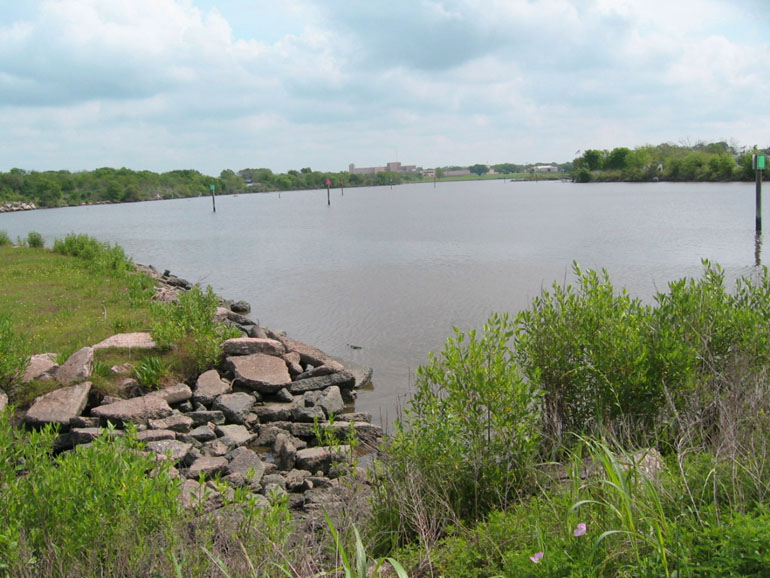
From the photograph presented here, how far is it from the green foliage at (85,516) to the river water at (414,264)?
14.0ft

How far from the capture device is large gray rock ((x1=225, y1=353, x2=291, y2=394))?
11148 millimetres

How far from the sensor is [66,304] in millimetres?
15086

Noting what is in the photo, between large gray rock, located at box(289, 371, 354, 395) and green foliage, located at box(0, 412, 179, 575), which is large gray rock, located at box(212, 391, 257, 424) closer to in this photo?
large gray rock, located at box(289, 371, 354, 395)

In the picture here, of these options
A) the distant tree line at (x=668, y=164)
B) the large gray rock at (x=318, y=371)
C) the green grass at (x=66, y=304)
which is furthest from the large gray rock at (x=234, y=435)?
the distant tree line at (x=668, y=164)

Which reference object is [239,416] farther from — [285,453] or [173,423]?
[285,453]

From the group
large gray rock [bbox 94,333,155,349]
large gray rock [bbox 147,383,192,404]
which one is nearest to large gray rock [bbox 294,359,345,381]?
large gray rock [bbox 147,383,192,404]

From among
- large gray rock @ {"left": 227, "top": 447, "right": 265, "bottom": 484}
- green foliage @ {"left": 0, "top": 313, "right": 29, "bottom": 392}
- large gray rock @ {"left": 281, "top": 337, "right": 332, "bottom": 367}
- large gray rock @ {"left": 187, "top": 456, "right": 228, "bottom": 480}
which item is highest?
green foliage @ {"left": 0, "top": 313, "right": 29, "bottom": 392}

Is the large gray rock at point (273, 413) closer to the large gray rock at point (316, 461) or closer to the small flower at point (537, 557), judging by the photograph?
the large gray rock at point (316, 461)

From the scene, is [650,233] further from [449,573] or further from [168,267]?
[449,573]

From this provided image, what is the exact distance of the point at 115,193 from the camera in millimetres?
140500

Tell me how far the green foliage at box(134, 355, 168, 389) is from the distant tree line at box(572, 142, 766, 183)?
9456 cm

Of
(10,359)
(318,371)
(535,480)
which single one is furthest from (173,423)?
(535,480)

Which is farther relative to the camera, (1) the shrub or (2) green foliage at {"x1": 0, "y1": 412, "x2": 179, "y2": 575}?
(1) the shrub

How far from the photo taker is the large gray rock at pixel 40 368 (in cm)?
985
